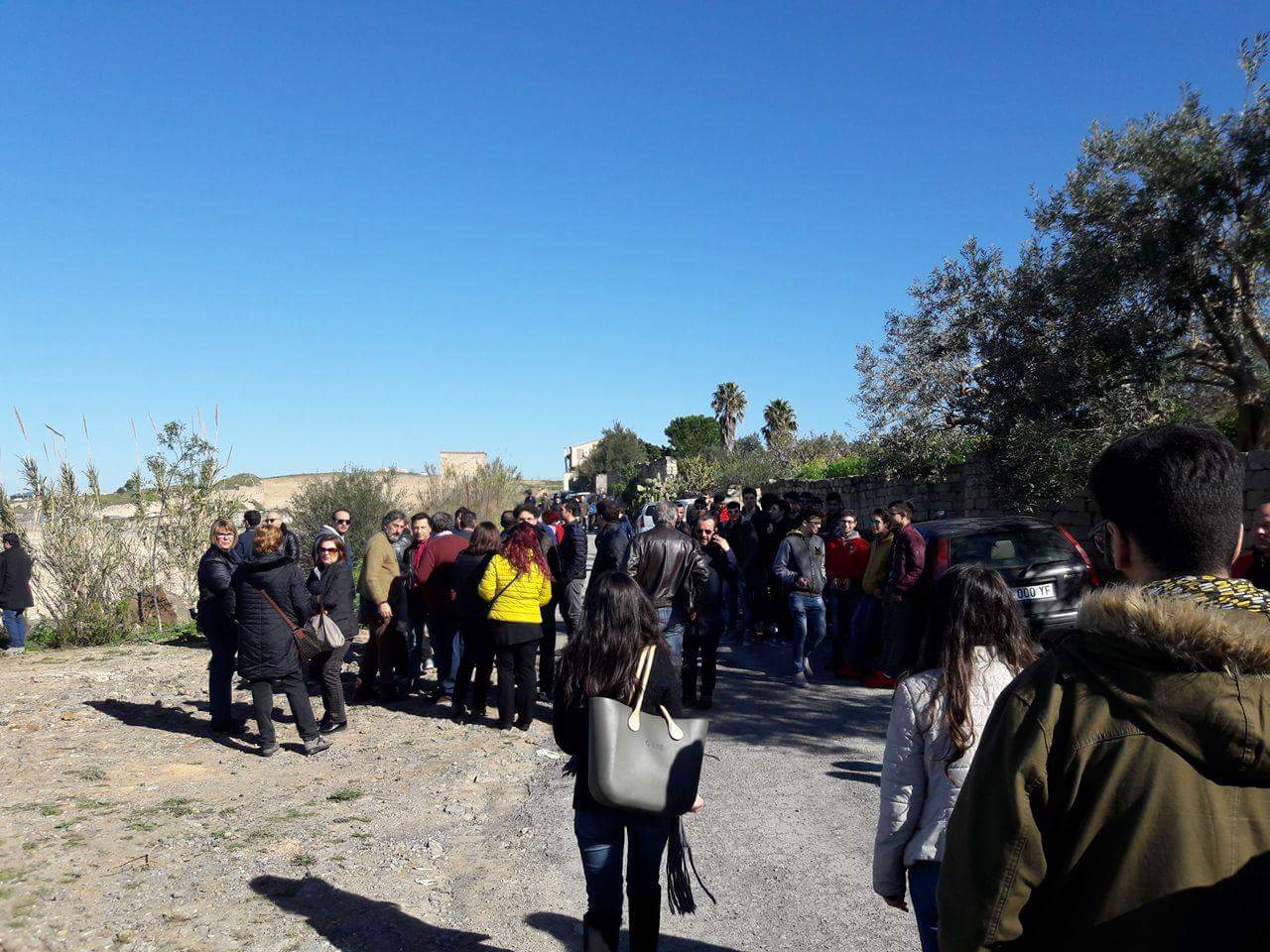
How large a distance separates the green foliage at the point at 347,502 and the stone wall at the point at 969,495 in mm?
11595

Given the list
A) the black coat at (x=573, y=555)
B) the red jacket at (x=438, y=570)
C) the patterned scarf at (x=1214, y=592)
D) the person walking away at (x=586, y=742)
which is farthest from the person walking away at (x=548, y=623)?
the patterned scarf at (x=1214, y=592)

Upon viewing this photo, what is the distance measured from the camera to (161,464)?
45.1 feet

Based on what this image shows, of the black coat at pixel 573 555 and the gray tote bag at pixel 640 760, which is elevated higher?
the black coat at pixel 573 555

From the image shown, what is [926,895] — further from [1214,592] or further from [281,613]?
[281,613]


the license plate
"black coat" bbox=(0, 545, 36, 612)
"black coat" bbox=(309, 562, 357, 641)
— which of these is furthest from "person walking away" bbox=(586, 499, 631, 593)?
"black coat" bbox=(0, 545, 36, 612)

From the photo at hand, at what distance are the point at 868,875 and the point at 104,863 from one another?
4.12m

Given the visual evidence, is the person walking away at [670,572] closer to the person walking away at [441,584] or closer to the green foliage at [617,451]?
the person walking away at [441,584]

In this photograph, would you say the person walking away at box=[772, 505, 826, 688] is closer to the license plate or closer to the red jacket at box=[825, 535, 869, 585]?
the red jacket at box=[825, 535, 869, 585]

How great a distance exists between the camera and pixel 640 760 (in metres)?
3.12

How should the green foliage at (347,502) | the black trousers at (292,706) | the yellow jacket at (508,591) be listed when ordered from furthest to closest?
the green foliage at (347,502) < the yellow jacket at (508,591) < the black trousers at (292,706)

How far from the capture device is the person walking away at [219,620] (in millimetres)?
7441

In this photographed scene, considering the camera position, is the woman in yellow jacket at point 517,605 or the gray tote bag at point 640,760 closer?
the gray tote bag at point 640,760

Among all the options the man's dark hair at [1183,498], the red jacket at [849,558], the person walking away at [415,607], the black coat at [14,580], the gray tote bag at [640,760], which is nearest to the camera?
the man's dark hair at [1183,498]

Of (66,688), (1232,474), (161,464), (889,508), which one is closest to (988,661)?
(1232,474)
